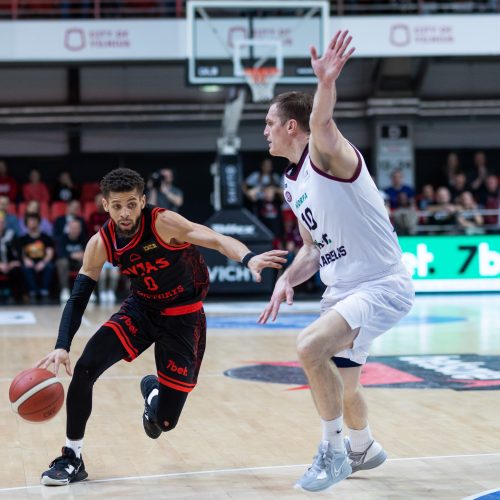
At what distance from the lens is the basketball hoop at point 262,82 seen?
16266 millimetres

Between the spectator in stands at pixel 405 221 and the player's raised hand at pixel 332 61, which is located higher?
the player's raised hand at pixel 332 61

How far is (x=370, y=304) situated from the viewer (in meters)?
4.91

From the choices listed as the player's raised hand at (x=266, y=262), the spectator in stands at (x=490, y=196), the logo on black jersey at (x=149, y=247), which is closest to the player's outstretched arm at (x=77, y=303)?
the logo on black jersey at (x=149, y=247)

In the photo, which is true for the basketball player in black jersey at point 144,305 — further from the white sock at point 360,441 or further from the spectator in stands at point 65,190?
the spectator in stands at point 65,190

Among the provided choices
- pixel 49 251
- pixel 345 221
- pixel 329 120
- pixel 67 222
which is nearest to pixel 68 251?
pixel 49 251

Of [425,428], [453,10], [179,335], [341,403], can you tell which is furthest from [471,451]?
[453,10]

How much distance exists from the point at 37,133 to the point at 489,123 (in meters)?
9.99

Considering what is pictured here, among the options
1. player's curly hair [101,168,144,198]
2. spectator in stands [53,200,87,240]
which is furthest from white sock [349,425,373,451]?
spectator in stands [53,200,87,240]

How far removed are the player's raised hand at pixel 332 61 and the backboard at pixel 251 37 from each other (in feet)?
38.6

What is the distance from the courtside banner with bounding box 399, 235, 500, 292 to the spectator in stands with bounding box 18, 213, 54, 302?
586cm

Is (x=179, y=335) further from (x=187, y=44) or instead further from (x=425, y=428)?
(x=187, y=44)

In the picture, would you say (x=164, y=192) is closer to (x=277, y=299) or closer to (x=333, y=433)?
(x=277, y=299)

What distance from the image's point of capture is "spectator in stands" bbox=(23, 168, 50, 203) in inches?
783

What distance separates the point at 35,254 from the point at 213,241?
1202 cm
